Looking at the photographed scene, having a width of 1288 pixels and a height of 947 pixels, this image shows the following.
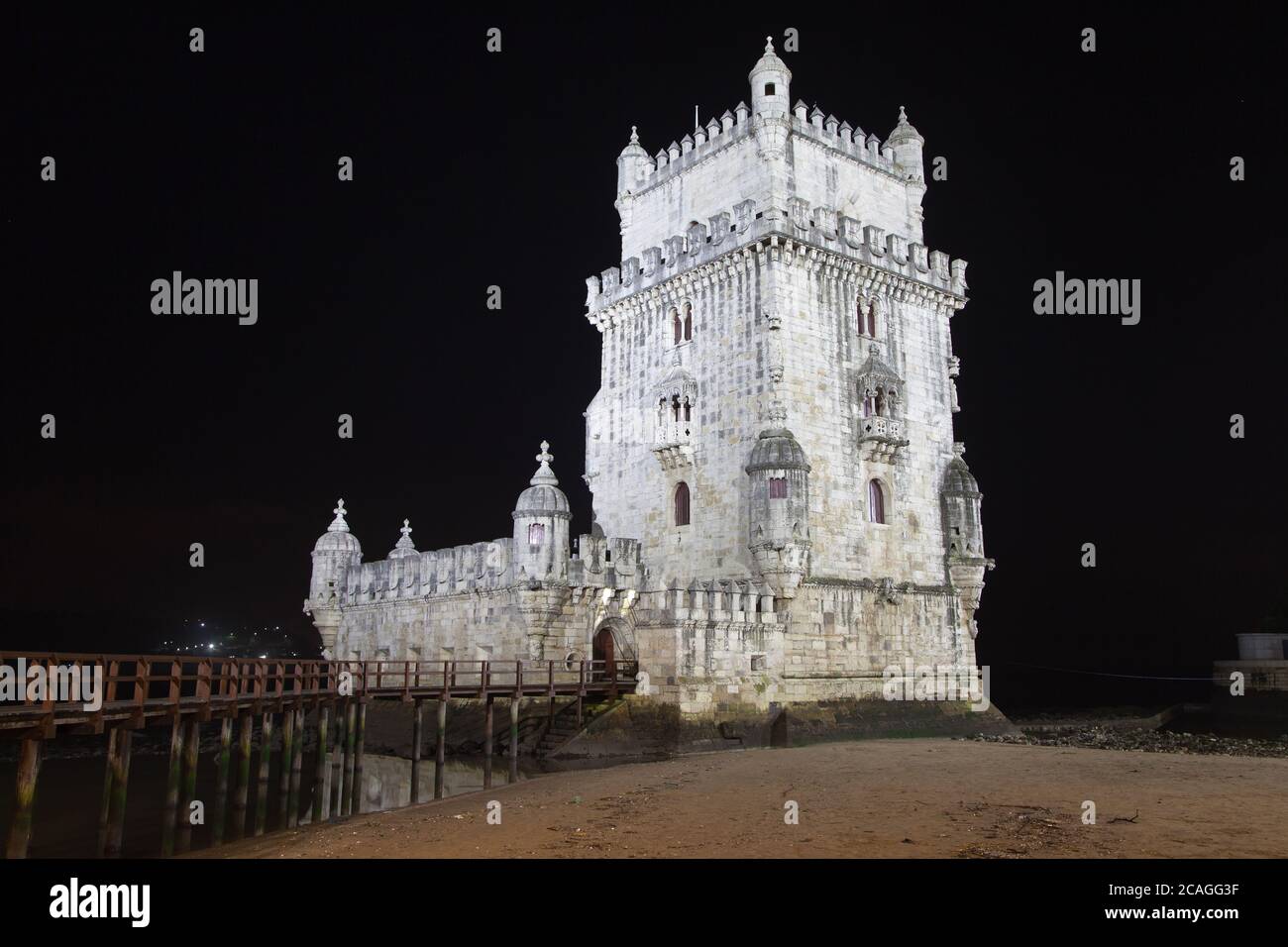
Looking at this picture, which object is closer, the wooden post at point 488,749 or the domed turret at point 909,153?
the wooden post at point 488,749

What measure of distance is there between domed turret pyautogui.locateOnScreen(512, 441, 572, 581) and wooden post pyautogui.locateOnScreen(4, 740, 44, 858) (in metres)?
17.9

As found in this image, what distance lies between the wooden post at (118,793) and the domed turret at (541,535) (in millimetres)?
15540

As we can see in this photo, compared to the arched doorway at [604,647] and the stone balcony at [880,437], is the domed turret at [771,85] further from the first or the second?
the arched doorway at [604,647]

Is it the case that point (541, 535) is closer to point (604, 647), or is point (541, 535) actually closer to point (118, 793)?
point (604, 647)

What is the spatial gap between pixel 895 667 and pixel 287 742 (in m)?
20.2

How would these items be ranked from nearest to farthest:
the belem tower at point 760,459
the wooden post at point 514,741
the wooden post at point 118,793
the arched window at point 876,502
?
the wooden post at point 118,793
the wooden post at point 514,741
the belem tower at point 760,459
the arched window at point 876,502

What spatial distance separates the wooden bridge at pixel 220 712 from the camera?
14984 millimetres

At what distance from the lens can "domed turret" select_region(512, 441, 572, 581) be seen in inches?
1268

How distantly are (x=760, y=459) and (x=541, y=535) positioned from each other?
7.78 meters

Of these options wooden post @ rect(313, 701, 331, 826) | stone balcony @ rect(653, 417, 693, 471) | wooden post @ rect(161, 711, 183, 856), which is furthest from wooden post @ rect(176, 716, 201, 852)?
stone balcony @ rect(653, 417, 693, 471)

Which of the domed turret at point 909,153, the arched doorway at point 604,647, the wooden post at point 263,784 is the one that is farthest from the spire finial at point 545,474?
the domed turret at point 909,153
